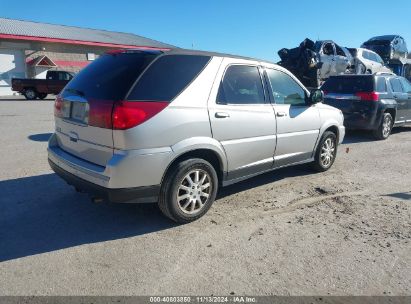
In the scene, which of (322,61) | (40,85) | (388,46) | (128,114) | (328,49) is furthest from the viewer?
(40,85)

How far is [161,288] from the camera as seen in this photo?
2.87 meters

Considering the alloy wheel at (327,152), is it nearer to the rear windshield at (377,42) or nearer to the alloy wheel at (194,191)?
the alloy wheel at (194,191)

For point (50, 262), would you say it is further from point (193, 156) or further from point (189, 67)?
point (189, 67)

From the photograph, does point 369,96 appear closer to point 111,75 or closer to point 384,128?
point 384,128

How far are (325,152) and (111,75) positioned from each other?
404 centimetres

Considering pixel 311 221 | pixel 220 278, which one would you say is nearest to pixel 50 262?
pixel 220 278

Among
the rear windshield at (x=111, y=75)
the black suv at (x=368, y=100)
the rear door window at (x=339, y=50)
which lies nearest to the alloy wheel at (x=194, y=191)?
the rear windshield at (x=111, y=75)

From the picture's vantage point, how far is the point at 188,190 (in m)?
3.96

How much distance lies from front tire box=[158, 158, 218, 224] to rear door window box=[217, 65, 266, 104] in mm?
837

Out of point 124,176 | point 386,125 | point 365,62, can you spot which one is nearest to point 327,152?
point 124,176

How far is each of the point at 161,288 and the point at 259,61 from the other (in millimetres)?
3329

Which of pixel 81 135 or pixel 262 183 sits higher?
pixel 81 135

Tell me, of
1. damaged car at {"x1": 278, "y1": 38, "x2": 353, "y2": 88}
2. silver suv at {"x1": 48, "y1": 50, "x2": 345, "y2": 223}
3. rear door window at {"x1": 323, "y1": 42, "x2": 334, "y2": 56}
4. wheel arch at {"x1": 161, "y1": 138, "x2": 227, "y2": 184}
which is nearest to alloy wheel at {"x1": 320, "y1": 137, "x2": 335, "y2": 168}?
silver suv at {"x1": 48, "y1": 50, "x2": 345, "y2": 223}

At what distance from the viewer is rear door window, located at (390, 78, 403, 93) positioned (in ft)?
32.9
